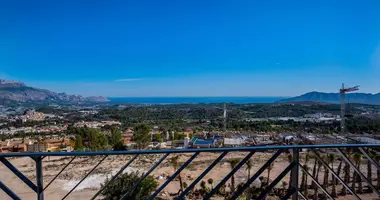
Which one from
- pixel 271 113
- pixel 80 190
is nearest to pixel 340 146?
pixel 80 190

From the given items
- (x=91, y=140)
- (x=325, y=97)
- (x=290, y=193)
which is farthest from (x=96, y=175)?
(x=325, y=97)

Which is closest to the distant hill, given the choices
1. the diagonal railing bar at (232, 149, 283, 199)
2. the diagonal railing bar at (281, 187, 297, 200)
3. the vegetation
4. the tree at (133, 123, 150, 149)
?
the tree at (133, 123, 150, 149)

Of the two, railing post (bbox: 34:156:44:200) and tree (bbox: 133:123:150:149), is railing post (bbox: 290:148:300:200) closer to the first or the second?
railing post (bbox: 34:156:44:200)

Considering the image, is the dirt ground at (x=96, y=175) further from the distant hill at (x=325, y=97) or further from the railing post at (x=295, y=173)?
the distant hill at (x=325, y=97)

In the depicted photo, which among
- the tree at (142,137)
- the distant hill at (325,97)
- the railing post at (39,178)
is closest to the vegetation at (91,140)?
the tree at (142,137)

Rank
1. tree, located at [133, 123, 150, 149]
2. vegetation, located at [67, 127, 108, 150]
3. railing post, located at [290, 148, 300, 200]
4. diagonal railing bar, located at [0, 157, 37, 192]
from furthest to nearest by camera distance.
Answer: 1. tree, located at [133, 123, 150, 149]
2. vegetation, located at [67, 127, 108, 150]
3. railing post, located at [290, 148, 300, 200]
4. diagonal railing bar, located at [0, 157, 37, 192]

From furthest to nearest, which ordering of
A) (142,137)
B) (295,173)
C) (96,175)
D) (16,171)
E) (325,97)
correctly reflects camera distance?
(325,97) < (142,137) < (96,175) < (295,173) < (16,171)

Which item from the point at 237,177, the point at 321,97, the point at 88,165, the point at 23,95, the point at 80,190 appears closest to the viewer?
the point at 80,190

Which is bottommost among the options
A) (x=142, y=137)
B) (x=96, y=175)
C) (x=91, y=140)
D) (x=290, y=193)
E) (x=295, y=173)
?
(x=96, y=175)

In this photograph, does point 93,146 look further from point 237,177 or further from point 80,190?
point 237,177

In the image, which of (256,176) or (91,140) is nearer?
(256,176)

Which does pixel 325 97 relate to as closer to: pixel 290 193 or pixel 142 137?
pixel 142 137
